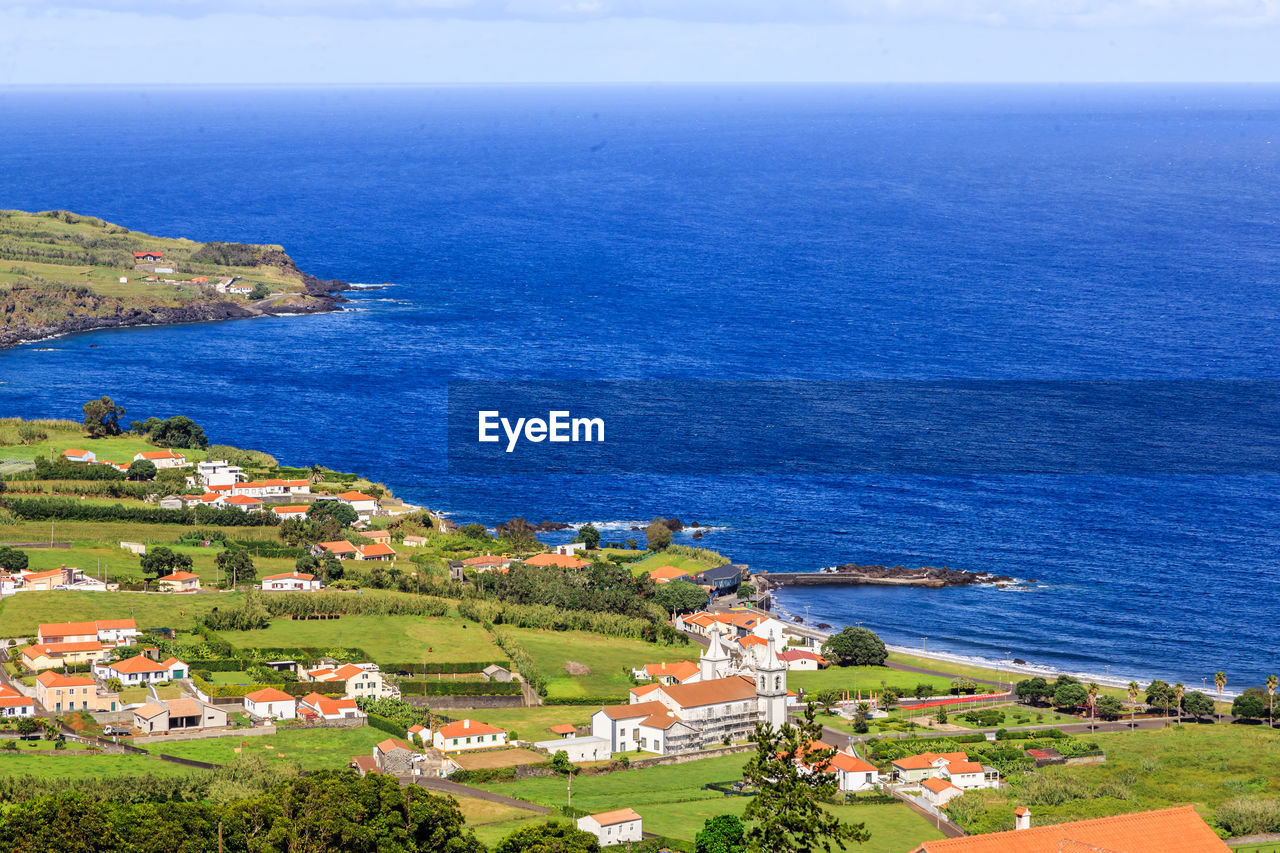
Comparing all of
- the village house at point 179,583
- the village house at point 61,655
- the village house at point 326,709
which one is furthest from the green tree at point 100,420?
the village house at point 326,709

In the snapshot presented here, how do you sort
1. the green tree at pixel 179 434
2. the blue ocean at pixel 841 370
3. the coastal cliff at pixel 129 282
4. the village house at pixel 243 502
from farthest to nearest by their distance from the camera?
the coastal cliff at pixel 129 282 < the green tree at pixel 179 434 < the village house at pixel 243 502 < the blue ocean at pixel 841 370

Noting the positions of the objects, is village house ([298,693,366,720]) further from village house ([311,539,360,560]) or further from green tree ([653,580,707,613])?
village house ([311,539,360,560])

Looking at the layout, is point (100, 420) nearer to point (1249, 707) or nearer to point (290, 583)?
point (290, 583)

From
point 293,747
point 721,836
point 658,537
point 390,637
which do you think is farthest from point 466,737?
point 658,537

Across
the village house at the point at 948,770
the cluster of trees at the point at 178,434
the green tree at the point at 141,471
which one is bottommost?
the village house at the point at 948,770

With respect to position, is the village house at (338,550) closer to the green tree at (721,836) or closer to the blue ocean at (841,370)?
the blue ocean at (841,370)

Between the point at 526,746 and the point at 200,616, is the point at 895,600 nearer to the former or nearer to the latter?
the point at 526,746

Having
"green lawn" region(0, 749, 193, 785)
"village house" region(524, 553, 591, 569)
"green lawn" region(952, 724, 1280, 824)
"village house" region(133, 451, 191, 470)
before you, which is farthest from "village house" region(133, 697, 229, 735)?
"village house" region(133, 451, 191, 470)
